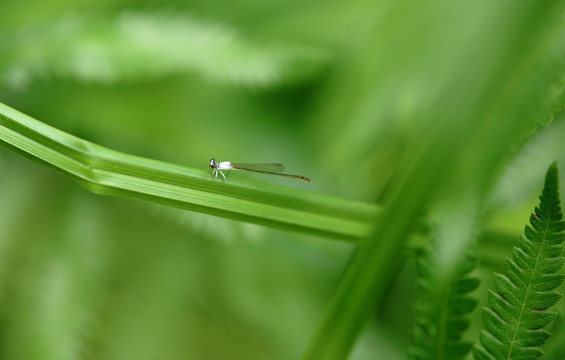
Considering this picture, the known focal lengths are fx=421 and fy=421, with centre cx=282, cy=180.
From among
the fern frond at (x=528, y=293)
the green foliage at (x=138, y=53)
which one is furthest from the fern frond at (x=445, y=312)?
the green foliage at (x=138, y=53)

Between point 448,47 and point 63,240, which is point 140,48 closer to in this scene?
point 63,240

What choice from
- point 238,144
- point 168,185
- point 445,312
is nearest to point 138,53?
point 238,144

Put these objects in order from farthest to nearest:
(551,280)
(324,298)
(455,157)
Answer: (324,298) < (455,157) < (551,280)

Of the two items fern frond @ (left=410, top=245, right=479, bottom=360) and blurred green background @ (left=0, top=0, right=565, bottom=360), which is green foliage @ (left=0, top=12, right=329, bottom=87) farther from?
fern frond @ (left=410, top=245, right=479, bottom=360)

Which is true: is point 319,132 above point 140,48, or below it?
above

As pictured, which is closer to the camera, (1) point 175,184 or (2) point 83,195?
(1) point 175,184

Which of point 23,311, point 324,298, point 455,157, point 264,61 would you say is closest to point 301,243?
point 324,298

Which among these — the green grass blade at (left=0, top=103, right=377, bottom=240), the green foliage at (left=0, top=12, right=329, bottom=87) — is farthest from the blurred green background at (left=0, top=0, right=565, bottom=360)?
the green grass blade at (left=0, top=103, right=377, bottom=240)

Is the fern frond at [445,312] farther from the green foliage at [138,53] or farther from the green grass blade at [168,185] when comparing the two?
the green foliage at [138,53]
